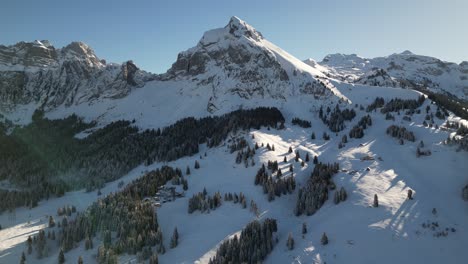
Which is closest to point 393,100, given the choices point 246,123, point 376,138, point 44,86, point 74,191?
point 376,138

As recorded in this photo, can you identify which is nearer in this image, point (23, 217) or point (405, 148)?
point (23, 217)

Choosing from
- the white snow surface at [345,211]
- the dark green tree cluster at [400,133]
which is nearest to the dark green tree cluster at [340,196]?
the white snow surface at [345,211]

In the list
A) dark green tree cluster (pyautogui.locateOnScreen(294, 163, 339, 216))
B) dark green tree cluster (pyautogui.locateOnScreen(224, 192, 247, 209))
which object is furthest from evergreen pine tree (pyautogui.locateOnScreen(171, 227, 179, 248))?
dark green tree cluster (pyautogui.locateOnScreen(294, 163, 339, 216))

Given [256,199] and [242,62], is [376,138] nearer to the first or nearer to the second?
[256,199]

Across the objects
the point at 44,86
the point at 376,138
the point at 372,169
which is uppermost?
the point at 44,86

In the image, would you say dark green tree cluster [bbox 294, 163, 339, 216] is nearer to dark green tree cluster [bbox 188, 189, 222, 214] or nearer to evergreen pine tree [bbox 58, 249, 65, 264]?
dark green tree cluster [bbox 188, 189, 222, 214]

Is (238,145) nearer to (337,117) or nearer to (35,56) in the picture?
(337,117)

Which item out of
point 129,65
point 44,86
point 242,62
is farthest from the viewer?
point 44,86

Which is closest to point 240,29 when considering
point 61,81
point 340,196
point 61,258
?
point 61,81
